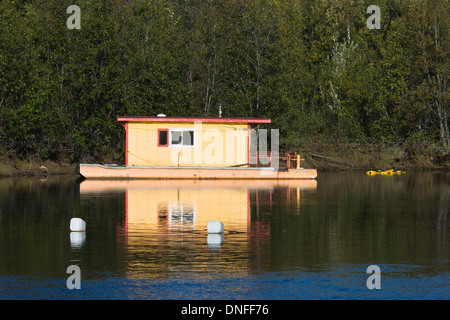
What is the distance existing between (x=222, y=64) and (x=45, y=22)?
15.9 metres

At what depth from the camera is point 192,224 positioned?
88.0 ft

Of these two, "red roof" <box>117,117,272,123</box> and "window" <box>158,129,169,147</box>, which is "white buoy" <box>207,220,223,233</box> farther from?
"window" <box>158,129,169,147</box>

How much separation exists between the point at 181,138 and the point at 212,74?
66.6 feet

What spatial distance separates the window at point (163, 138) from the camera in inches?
1971

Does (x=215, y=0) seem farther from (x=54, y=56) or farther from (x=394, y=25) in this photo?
(x=54, y=56)

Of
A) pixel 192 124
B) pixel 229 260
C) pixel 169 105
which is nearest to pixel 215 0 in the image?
pixel 169 105

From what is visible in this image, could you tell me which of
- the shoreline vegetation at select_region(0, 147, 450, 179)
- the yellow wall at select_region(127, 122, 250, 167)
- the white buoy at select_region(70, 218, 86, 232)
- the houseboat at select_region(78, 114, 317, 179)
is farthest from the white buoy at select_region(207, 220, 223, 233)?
the shoreline vegetation at select_region(0, 147, 450, 179)

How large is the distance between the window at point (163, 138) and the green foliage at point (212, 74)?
8.08 m

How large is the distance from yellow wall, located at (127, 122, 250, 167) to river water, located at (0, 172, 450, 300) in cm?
1034

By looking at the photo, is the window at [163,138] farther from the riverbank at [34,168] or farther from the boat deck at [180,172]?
the riverbank at [34,168]

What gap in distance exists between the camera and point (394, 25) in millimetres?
71750

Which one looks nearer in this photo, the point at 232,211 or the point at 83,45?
the point at 232,211

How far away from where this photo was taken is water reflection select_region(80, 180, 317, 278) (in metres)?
19.6
